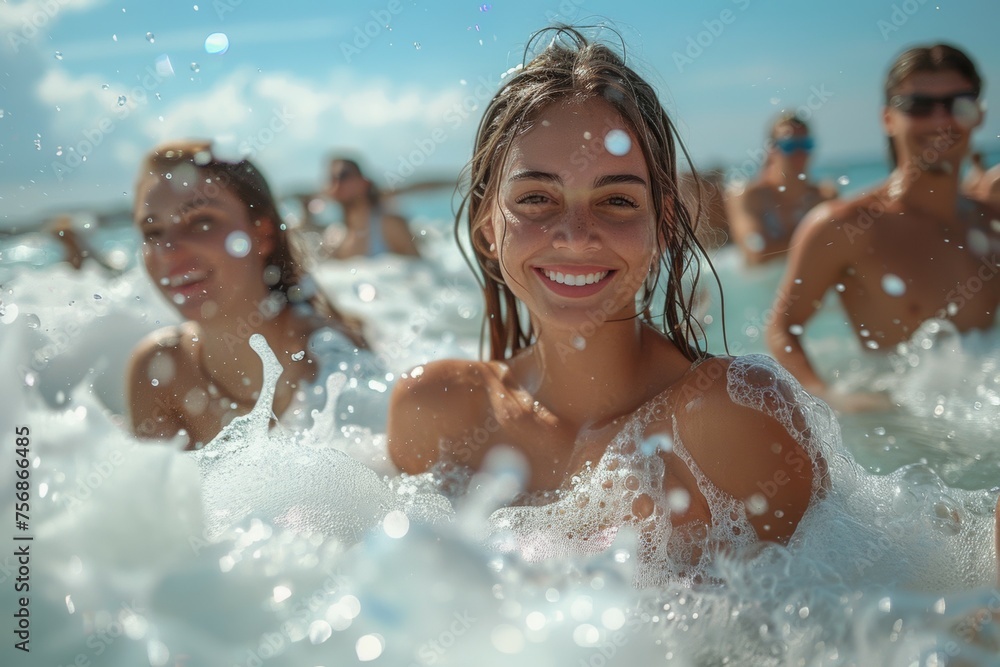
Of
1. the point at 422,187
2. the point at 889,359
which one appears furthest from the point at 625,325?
the point at 422,187

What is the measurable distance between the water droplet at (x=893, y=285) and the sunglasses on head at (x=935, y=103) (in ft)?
2.35

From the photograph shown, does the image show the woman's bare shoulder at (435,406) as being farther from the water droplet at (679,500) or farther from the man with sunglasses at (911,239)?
the man with sunglasses at (911,239)

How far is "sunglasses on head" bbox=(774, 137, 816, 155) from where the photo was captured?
23.2ft

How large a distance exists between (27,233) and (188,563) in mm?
3756

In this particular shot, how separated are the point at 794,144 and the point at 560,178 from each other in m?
5.25

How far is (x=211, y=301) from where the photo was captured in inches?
136

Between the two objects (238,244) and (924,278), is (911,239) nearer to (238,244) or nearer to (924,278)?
(924,278)

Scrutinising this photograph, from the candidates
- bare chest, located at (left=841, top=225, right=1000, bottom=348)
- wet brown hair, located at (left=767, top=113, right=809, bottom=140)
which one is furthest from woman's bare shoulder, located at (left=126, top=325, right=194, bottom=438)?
wet brown hair, located at (left=767, top=113, right=809, bottom=140)

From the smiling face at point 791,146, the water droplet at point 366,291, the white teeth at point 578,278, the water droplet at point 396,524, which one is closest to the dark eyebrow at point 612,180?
the white teeth at point 578,278

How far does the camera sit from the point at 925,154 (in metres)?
4.32

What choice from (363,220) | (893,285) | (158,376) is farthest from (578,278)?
(363,220)

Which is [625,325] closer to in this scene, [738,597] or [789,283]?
[738,597]

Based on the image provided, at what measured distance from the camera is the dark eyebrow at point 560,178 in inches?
91.3

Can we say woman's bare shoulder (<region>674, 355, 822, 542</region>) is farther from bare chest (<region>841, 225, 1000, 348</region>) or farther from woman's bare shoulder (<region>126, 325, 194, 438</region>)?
bare chest (<region>841, 225, 1000, 348</region>)
